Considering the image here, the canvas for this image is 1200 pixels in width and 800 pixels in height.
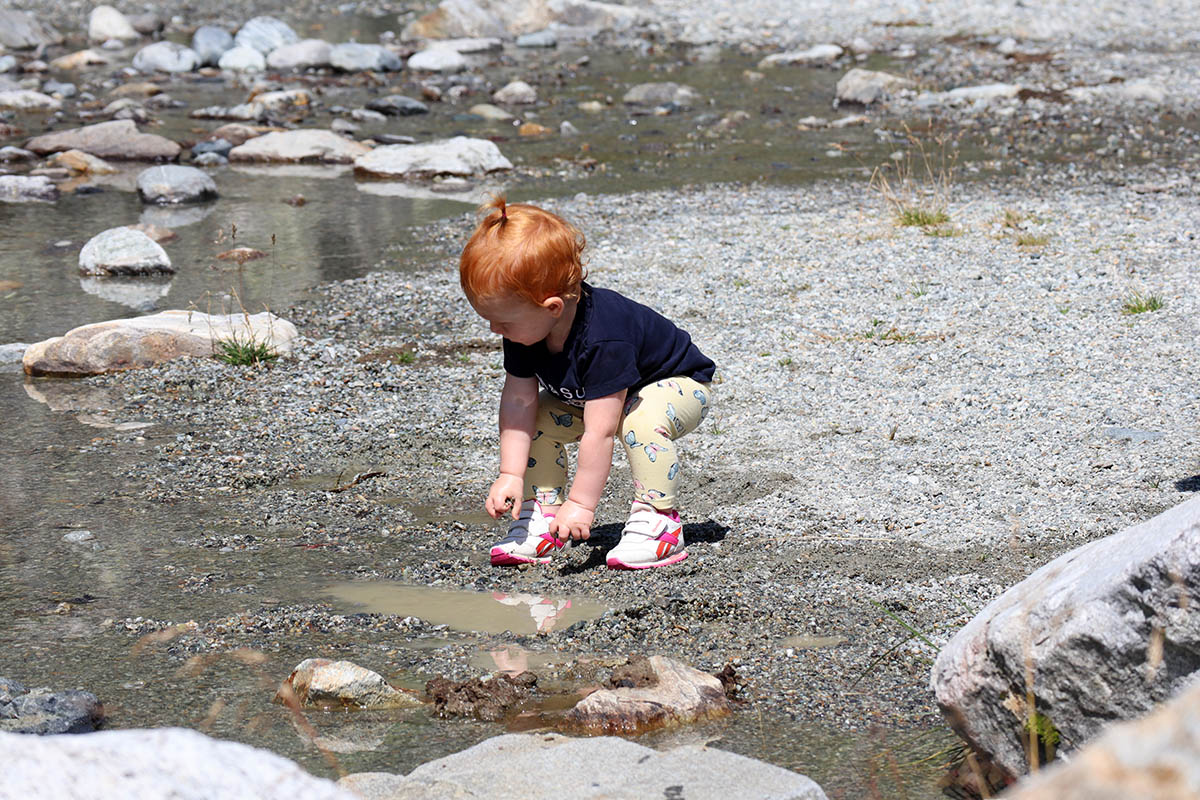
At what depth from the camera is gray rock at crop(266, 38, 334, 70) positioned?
62.6 feet

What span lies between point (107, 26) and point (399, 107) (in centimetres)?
977

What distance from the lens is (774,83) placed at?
17.4 metres

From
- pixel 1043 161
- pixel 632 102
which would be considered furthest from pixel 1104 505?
pixel 632 102

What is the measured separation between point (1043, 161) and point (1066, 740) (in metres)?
9.97

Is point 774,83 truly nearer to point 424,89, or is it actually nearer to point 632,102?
point 632,102

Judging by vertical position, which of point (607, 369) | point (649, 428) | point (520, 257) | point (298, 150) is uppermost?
point (520, 257)

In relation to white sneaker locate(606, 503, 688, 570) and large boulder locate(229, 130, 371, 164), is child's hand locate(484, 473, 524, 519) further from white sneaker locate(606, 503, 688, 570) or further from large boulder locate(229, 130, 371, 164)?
large boulder locate(229, 130, 371, 164)

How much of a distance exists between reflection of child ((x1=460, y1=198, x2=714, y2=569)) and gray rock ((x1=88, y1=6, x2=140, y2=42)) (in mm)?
20313

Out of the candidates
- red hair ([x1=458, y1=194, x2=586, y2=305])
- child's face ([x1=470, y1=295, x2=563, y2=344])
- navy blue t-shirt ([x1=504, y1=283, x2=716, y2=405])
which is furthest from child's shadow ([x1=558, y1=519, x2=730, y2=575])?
red hair ([x1=458, y1=194, x2=586, y2=305])

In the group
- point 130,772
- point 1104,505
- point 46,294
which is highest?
point 130,772

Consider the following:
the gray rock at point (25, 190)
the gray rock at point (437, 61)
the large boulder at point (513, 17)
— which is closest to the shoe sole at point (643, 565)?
the gray rock at point (25, 190)

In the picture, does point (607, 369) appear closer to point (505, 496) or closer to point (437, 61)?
point (505, 496)

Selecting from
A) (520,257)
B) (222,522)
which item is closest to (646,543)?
(520,257)

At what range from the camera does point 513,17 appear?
22906mm
